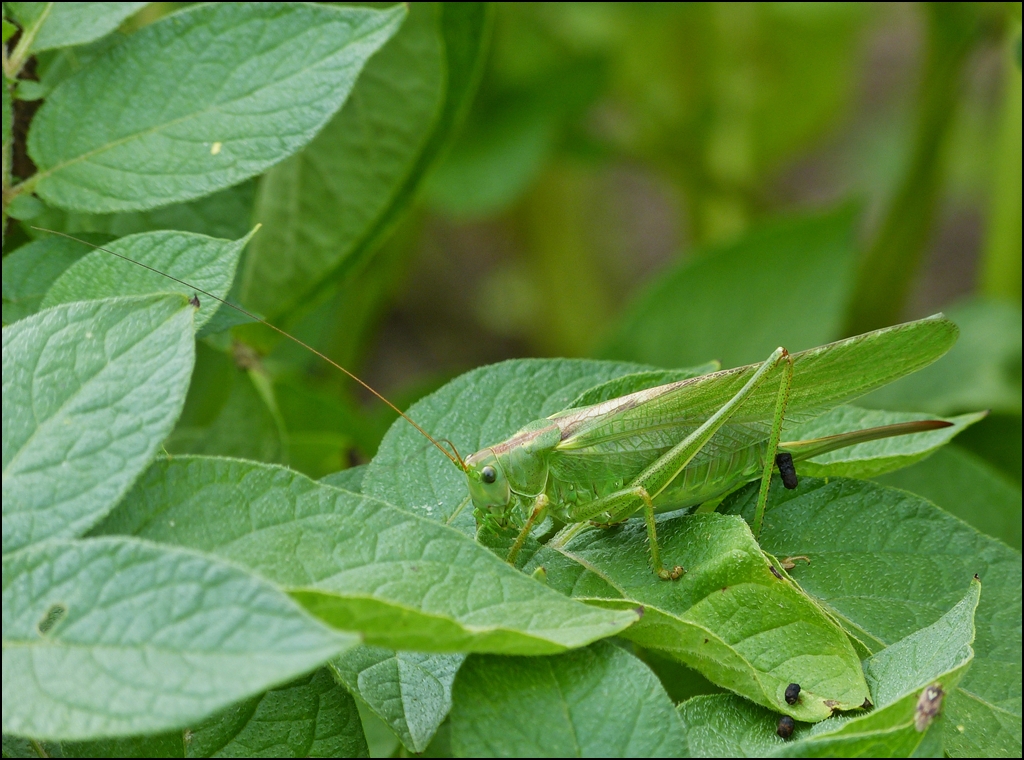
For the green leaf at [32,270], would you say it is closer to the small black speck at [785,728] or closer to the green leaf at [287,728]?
the green leaf at [287,728]

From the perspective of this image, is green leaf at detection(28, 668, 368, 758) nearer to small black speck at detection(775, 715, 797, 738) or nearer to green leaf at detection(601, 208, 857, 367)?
small black speck at detection(775, 715, 797, 738)

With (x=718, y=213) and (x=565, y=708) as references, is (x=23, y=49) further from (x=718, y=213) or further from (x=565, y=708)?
(x=718, y=213)

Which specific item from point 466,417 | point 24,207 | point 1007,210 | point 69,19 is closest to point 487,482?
point 466,417

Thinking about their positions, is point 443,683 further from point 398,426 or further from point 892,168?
point 892,168

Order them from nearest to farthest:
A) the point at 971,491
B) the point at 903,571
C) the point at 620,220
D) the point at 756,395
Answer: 1. the point at 903,571
2. the point at 756,395
3. the point at 971,491
4. the point at 620,220

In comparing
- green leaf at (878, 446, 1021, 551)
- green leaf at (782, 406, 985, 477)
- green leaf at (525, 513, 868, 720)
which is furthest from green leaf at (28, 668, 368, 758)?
green leaf at (878, 446, 1021, 551)

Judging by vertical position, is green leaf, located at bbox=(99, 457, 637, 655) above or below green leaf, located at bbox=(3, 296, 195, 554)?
below

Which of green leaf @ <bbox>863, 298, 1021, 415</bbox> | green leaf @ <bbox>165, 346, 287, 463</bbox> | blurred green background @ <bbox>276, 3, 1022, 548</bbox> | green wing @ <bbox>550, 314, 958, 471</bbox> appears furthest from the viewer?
blurred green background @ <bbox>276, 3, 1022, 548</bbox>

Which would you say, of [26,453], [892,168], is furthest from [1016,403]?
[892,168]
